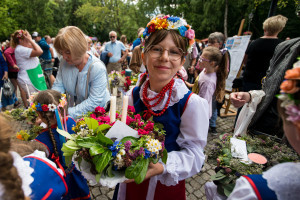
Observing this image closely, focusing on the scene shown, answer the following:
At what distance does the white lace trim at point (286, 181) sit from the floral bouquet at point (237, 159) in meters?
0.51

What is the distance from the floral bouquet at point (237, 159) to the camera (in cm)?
121

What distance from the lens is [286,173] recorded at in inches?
28.4

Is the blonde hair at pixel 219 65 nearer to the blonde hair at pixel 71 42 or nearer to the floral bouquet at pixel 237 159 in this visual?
the floral bouquet at pixel 237 159

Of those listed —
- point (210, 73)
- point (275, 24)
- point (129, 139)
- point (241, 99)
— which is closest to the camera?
point (129, 139)

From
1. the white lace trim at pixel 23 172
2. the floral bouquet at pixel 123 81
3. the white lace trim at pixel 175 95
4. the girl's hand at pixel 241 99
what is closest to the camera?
the white lace trim at pixel 23 172

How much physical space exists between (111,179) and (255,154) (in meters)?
1.18

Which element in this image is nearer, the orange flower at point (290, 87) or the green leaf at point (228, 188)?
the orange flower at point (290, 87)

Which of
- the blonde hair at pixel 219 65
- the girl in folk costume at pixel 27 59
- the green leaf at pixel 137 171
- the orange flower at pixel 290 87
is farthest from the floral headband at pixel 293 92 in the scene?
the girl in folk costume at pixel 27 59

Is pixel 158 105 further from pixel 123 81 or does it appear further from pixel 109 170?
pixel 123 81

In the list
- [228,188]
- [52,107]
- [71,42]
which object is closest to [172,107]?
[228,188]

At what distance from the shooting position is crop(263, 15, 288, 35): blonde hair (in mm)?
3305

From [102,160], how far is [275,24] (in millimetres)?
4173


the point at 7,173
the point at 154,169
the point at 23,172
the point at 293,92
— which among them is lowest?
the point at 154,169

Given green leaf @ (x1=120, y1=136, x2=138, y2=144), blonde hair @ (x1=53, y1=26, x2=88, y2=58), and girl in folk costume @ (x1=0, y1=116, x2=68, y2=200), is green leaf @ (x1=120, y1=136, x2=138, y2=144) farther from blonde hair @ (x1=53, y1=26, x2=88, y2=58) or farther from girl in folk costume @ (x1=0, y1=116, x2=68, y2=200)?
blonde hair @ (x1=53, y1=26, x2=88, y2=58)
